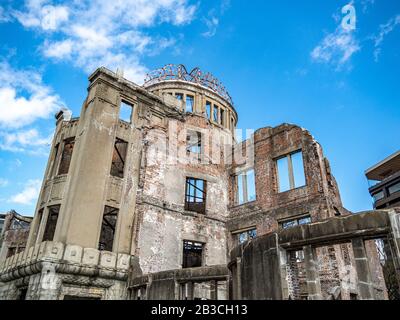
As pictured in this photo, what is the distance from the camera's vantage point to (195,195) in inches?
684

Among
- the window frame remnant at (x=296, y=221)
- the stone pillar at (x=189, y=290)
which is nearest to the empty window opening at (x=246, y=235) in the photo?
the window frame remnant at (x=296, y=221)

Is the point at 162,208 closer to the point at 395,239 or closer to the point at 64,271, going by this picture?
the point at 64,271

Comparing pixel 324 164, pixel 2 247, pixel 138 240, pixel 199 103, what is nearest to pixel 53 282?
pixel 138 240

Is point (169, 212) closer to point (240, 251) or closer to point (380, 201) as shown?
point (240, 251)

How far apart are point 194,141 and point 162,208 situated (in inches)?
208

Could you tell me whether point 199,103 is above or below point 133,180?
above

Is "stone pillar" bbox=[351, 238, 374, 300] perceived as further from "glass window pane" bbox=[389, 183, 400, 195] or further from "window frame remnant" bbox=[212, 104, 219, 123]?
"glass window pane" bbox=[389, 183, 400, 195]

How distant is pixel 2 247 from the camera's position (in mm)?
23859

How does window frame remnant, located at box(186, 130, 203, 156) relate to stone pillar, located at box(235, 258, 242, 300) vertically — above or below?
above

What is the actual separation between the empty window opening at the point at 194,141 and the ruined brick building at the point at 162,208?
0.24ft

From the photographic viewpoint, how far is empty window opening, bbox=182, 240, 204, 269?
16.4 metres

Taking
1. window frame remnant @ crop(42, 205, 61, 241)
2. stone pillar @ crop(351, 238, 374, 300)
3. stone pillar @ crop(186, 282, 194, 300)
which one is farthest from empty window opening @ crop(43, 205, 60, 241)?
stone pillar @ crop(351, 238, 374, 300)

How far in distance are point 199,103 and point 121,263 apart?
40.6ft
